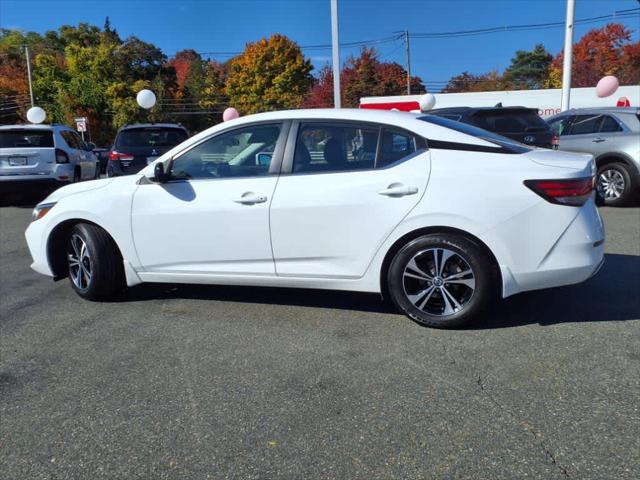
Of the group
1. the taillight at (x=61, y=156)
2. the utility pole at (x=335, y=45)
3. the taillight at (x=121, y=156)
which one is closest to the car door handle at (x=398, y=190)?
the taillight at (x=121, y=156)

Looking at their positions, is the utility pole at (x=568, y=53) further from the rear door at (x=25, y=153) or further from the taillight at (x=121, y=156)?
the rear door at (x=25, y=153)

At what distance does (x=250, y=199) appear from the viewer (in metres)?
4.14

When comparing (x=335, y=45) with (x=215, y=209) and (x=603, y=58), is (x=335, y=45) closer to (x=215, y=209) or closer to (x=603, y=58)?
(x=215, y=209)

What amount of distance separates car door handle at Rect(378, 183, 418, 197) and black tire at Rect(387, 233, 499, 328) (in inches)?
13.1

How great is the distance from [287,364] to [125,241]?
196 centimetres

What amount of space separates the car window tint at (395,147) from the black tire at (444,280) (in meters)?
0.61

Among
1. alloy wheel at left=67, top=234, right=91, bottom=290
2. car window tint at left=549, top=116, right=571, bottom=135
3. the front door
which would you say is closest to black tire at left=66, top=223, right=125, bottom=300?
alloy wheel at left=67, top=234, right=91, bottom=290

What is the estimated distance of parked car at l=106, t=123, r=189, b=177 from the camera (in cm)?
1076

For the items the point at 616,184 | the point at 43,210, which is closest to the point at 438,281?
the point at 43,210

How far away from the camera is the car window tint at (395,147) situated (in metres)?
3.98

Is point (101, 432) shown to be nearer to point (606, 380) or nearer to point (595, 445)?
point (595, 445)

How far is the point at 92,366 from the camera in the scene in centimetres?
354

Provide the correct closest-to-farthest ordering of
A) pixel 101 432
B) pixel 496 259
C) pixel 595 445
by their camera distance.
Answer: pixel 595 445
pixel 101 432
pixel 496 259

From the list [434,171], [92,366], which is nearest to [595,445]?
[434,171]
